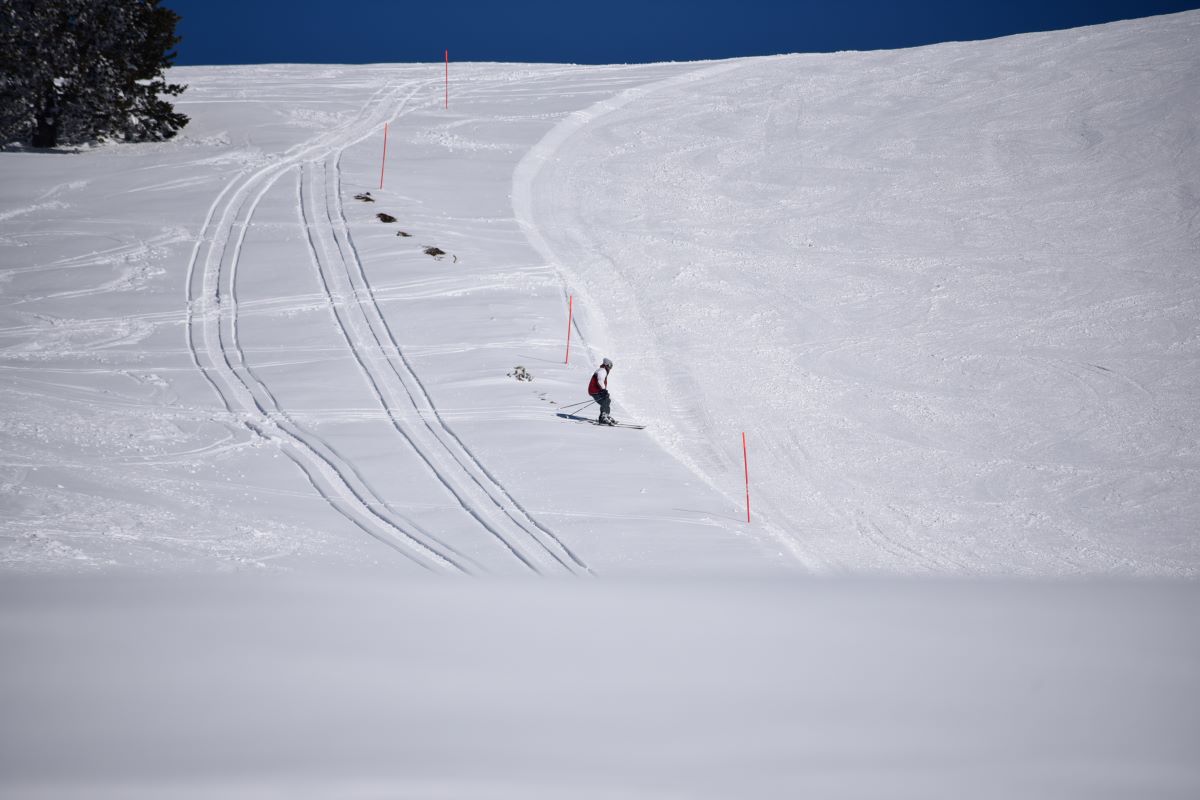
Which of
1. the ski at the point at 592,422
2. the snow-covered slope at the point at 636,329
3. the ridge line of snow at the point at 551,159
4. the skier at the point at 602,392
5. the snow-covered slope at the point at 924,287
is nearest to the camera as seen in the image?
the snow-covered slope at the point at 636,329

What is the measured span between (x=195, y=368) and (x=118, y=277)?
4736 millimetres

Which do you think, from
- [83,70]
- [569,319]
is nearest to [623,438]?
[569,319]

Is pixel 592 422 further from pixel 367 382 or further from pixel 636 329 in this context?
pixel 636 329

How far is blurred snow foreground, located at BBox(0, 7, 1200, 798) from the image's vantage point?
5359mm

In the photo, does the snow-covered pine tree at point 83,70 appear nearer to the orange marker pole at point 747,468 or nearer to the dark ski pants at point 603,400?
the dark ski pants at point 603,400

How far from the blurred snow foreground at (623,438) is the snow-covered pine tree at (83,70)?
1.27 m

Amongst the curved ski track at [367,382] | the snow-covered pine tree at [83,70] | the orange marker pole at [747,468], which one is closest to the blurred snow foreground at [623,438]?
the curved ski track at [367,382]

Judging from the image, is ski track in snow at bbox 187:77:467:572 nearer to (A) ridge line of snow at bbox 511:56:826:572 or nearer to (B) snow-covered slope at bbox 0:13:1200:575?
(B) snow-covered slope at bbox 0:13:1200:575

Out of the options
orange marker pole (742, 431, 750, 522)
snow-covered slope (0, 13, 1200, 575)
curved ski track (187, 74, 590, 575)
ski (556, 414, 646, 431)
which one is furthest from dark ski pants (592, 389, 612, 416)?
curved ski track (187, 74, 590, 575)

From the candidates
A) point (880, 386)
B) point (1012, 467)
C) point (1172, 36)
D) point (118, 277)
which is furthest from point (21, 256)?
point (1172, 36)

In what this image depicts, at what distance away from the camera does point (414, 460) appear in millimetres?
12945

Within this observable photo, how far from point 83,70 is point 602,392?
2041cm

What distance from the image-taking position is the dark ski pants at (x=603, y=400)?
14250 mm

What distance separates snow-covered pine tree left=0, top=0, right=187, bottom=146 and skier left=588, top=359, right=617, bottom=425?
775 inches
